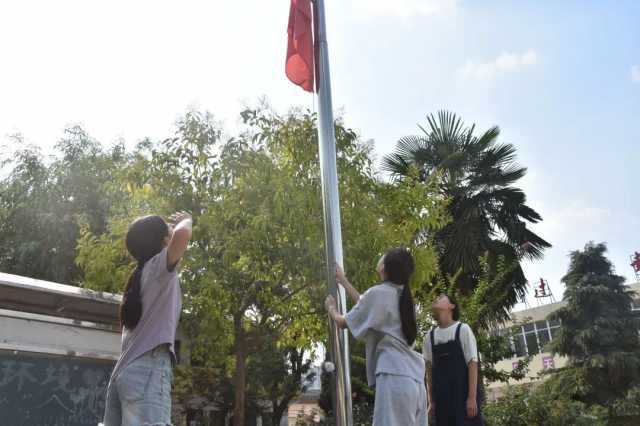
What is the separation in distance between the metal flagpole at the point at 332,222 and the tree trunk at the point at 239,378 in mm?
3601

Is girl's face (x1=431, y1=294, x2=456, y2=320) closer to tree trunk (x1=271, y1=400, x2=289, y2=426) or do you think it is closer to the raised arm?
the raised arm

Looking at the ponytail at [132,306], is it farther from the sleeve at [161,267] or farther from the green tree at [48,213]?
the green tree at [48,213]

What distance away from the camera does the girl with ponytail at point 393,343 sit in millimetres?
3230

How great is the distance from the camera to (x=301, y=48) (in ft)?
18.5

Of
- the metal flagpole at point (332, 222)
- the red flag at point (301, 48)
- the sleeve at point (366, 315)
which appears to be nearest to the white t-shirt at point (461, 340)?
the metal flagpole at point (332, 222)

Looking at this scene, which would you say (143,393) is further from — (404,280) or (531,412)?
(531,412)

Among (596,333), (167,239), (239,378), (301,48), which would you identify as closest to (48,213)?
(239,378)

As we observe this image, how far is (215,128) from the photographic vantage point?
8133 millimetres

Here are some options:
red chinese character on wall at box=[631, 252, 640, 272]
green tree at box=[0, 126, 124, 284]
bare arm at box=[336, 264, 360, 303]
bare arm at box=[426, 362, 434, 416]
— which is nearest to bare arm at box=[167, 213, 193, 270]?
bare arm at box=[336, 264, 360, 303]

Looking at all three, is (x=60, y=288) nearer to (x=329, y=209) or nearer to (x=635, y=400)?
(x=329, y=209)

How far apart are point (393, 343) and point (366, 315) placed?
0.74 feet

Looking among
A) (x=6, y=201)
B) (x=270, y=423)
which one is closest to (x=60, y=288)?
(x=6, y=201)

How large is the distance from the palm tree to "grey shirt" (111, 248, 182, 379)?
42.8ft

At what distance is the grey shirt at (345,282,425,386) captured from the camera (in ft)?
10.9
